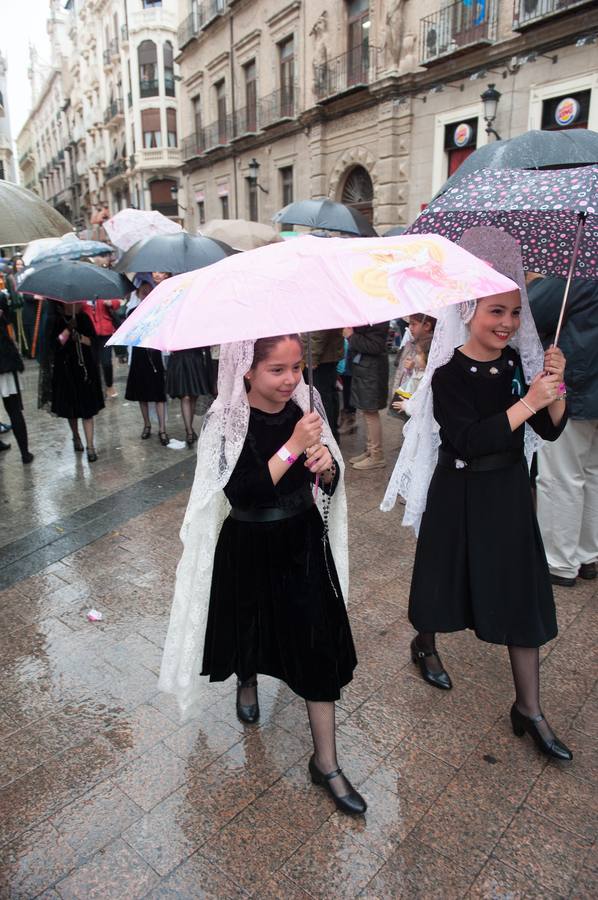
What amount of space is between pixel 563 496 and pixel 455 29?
46.4ft

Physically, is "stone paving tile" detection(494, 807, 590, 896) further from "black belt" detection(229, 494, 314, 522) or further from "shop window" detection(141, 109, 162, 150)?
"shop window" detection(141, 109, 162, 150)

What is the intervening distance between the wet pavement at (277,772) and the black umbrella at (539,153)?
2.44m

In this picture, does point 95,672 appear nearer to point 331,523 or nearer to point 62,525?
point 331,523

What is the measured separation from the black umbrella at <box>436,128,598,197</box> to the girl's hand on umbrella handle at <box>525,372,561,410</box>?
138 centimetres

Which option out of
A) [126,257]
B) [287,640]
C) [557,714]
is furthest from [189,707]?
[126,257]

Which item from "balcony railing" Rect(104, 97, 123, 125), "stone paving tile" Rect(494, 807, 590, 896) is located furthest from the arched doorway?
"balcony railing" Rect(104, 97, 123, 125)

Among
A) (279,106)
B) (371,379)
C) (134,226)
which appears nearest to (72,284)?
(134,226)

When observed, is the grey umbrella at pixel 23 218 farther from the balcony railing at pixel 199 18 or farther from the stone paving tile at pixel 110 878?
the balcony railing at pixel 199 18

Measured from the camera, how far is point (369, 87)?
52.1 feet

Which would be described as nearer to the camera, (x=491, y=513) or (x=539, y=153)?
(x=491, y=513)

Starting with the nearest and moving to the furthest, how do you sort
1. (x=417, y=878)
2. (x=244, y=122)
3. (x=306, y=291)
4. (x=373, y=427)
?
(x=306, y=291) → (x=417, y=878) → (x=373, y=427) → (x=244, y=122)

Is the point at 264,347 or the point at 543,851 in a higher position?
the point at 264,347

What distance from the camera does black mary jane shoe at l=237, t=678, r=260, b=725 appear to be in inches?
106

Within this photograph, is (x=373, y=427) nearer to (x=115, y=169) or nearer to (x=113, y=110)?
(x=115, y=169)
